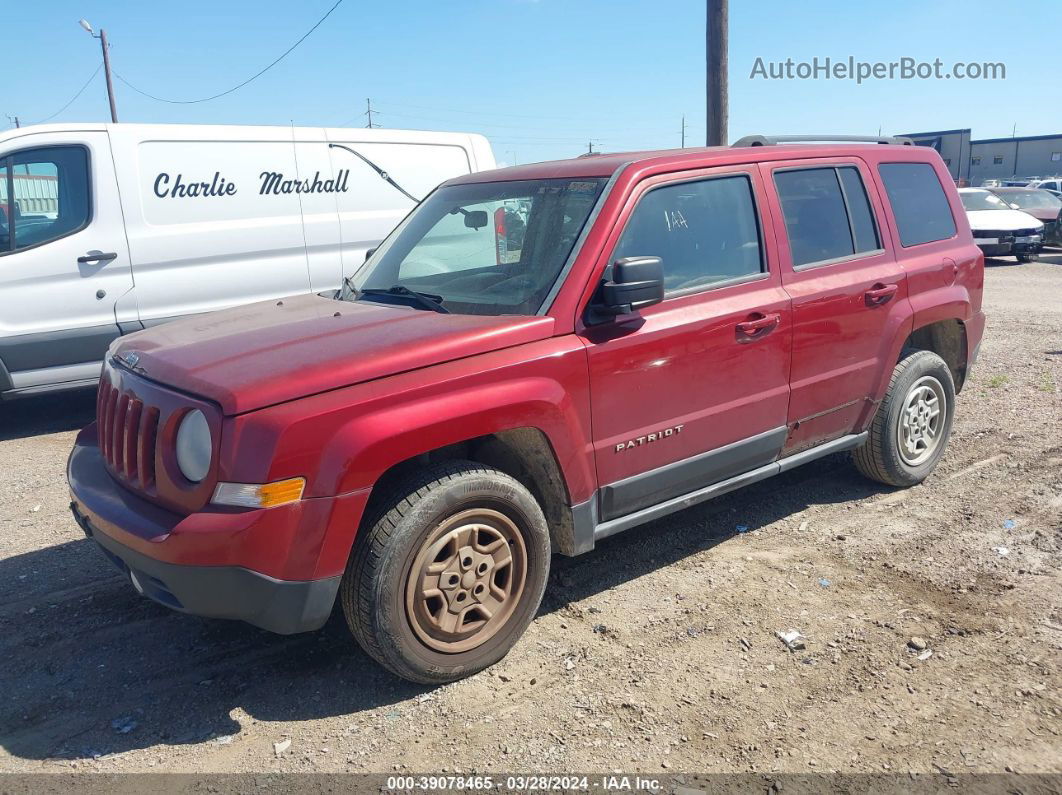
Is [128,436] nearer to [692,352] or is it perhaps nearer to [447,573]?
[447,573]

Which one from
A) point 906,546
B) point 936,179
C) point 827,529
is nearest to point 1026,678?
point 906,546

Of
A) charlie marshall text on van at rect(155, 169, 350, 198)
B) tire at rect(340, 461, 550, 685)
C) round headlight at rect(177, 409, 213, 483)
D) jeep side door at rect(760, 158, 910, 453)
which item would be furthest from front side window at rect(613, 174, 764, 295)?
charlie marshall text on van at rect(155, 169, 350, 198)

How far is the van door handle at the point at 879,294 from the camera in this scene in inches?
180

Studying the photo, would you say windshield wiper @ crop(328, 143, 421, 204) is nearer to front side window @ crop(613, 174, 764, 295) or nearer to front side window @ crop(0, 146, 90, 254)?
front side window @ crop(0, 146, 90, 254)

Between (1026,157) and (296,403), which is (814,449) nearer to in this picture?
(296,403)

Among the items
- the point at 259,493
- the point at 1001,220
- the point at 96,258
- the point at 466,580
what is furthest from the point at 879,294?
the point at 1001,220

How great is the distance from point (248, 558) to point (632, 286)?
5.75ft

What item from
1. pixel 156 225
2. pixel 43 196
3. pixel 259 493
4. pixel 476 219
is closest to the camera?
pixel 259 493

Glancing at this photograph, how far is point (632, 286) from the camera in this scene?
340 cm

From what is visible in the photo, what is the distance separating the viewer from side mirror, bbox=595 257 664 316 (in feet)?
11.2

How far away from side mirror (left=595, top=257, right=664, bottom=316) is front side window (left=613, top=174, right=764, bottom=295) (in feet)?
0.87

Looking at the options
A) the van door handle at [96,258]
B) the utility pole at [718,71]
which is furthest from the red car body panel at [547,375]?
the utility pole at [718,71]

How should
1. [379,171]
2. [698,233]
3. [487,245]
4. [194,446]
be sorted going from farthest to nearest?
[379,171] < [487,245] < [698,233] < [194,446]

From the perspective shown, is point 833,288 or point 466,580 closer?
point 466,580
